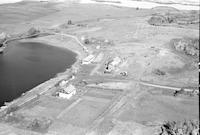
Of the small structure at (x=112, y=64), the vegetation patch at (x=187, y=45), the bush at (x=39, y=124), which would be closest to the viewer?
the bush at (x=39, y=124)

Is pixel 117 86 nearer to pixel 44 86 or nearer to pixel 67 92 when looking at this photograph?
pixel 67 92

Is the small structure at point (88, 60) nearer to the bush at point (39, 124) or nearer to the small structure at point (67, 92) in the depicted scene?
the small structure at point (67, 92)

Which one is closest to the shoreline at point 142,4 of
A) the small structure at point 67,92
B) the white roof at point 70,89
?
the white roof at point 70,89

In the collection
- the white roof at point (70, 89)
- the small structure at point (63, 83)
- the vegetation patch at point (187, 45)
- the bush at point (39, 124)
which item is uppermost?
the vegetation patch at point (187, 45)

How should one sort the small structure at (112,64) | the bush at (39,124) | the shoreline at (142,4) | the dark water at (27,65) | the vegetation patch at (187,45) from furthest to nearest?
the shoreline at (142,4) < the vegetation patch at (187,45) < the small structure at (112,64) < the dark water at (27,65) < the bush at (39,124)

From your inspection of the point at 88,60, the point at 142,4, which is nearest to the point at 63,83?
the point at 88,60

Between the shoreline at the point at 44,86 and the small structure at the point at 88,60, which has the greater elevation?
the small structure at the point at 88,60

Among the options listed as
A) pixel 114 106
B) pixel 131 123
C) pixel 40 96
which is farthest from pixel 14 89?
pixel 131 123

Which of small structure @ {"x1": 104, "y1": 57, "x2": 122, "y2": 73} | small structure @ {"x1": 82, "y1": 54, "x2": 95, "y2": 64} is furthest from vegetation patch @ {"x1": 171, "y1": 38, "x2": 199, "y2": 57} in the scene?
small structure @ {"x1": 82, "y1": 54, "x2": 95, "y2": 64}
